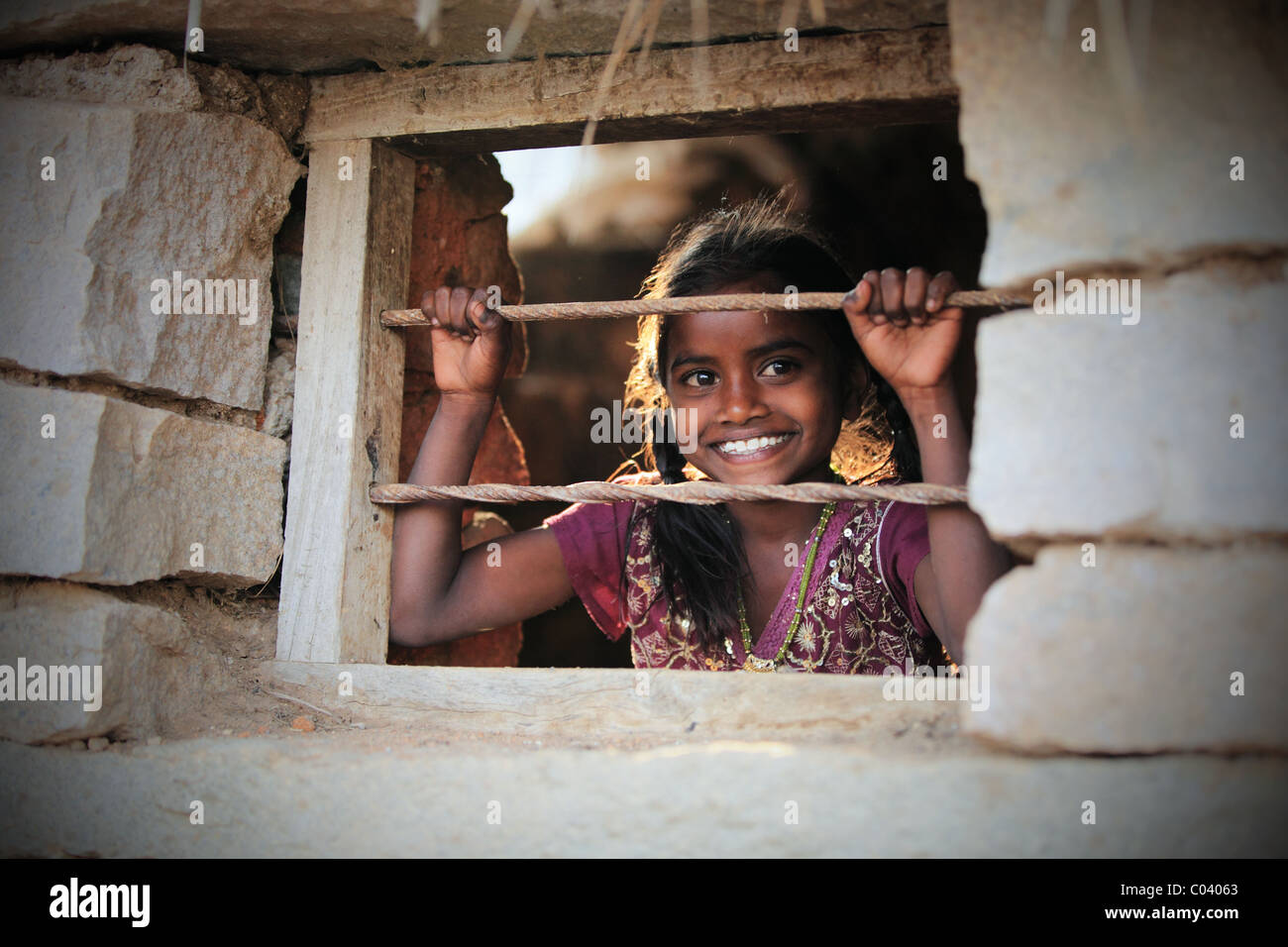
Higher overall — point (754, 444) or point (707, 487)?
point (754, 444)

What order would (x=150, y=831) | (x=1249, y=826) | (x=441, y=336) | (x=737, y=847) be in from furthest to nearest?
(x=441, y=336) → (x=150, y=831) → (x=737, y=847) → (x=1249, y=826)

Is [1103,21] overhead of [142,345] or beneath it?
overhead

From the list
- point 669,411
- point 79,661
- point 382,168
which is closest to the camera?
point 79,661

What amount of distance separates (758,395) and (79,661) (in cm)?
131

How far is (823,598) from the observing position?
2.14 meters

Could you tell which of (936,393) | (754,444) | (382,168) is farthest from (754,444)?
(382,168)

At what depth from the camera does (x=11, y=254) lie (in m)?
1.59

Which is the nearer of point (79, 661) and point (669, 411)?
point (79, 661)

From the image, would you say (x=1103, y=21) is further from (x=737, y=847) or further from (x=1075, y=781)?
(x=737, y=847)

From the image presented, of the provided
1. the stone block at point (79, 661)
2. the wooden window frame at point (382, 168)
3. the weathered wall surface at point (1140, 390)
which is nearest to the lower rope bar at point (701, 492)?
the wooden window frame at point (382, 168)

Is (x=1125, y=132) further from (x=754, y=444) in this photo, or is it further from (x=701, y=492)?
(x=754, y=444)

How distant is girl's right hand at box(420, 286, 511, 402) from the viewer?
187 cm
